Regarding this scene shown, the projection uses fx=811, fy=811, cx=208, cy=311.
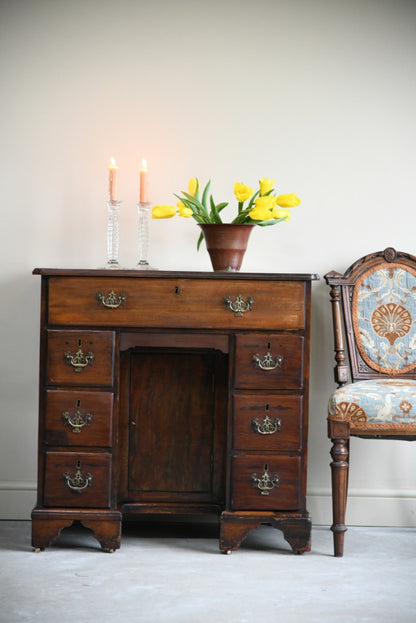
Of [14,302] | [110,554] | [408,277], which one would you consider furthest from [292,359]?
[14,302]

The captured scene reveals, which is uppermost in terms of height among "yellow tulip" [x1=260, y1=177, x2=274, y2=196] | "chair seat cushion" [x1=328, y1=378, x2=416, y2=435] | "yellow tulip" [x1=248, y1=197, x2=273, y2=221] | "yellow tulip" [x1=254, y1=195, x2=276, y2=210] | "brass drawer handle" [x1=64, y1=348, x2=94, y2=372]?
"yellow tulip" [x1=260, y1=177, x2=274, y2=196]

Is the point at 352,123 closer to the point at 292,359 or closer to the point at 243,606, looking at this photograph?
the point at 292,359

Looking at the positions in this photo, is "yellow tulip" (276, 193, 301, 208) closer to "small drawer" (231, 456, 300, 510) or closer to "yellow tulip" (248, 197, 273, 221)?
"yellow tulip" (248, 197, 273, 221)

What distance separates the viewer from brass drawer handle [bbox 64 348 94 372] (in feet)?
8.75

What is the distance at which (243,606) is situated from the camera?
2203 millimetres

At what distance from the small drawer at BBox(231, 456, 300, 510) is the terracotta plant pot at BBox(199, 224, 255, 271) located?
664 mm

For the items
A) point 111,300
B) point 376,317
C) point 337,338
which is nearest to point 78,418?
point 111,300

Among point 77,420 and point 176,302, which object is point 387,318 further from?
point 77,420

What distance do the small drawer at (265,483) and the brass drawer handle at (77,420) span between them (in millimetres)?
505

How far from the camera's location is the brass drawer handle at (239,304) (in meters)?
2.66

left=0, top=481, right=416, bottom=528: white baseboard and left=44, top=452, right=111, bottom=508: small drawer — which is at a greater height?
left=44, top=452, right=111, bottom=508: small drawer

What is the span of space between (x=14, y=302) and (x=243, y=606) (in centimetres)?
152

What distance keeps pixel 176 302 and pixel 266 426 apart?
51 cm

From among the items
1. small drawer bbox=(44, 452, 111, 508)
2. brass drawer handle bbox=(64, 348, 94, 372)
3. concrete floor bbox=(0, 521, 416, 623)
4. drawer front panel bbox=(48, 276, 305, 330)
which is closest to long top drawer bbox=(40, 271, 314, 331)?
drawer front panel bbox=(48, 276, 305, 330)
